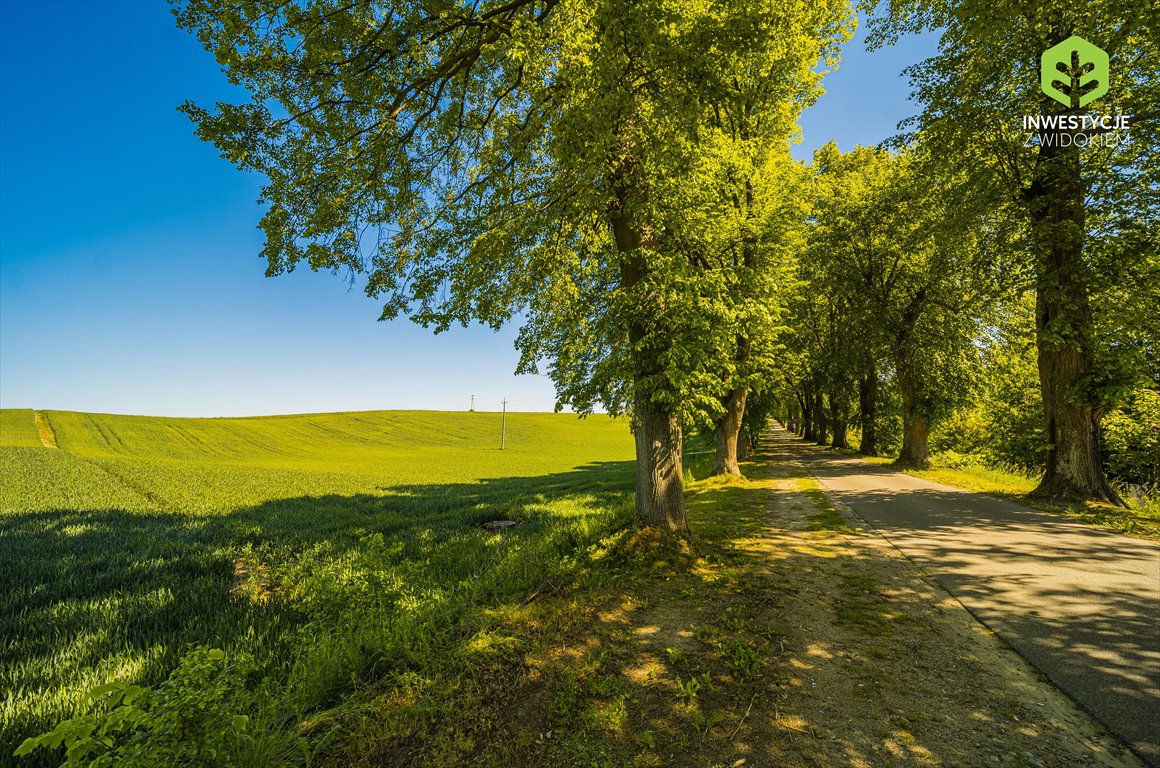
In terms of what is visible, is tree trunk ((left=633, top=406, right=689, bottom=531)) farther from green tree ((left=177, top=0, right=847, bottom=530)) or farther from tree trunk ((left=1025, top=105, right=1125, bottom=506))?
tree trunk ((left=1025, top=105, right=1125, bottom=506))

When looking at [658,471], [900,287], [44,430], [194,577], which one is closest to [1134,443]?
[900,287]

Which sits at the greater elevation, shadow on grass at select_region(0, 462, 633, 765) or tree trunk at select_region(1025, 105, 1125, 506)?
tree trunk at select_region(1025, 105, 1125, 506)

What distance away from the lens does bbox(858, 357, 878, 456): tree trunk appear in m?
24.3

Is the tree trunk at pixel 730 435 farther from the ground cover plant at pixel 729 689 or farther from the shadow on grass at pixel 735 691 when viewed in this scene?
the shadow on grass at pixel 735 691

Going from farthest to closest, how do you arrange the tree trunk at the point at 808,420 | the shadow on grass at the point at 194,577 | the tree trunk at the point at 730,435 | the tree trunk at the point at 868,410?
the tree trunk at the point at 808,420 < the tree trunk at the point at 868,410 < the tree trunk at the point at 730,435 < the shadow on grass at the point at 194,577

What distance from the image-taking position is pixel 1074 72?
10.2 meters

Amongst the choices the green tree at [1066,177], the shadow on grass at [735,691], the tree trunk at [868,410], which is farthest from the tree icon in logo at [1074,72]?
the tree trunk at [868,410]

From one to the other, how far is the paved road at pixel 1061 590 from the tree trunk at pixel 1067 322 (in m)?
1.79

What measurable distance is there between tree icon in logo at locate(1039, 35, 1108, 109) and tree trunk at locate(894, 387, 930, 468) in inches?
457

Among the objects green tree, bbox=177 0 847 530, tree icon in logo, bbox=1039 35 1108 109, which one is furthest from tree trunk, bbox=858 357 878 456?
green tree, bbox=177 0 847 530

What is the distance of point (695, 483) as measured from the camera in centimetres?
1529

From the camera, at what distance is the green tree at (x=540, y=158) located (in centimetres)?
570

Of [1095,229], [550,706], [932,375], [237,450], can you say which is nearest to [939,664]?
[550,706]

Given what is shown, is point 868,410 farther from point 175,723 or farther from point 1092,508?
point 175,723
